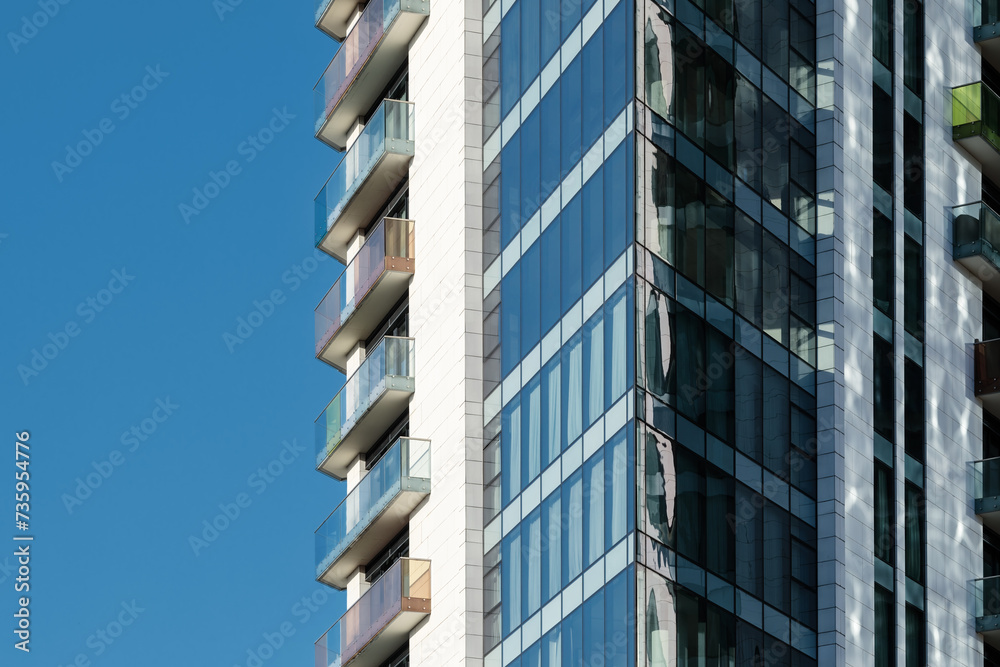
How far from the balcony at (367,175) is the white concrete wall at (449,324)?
0.67 meters

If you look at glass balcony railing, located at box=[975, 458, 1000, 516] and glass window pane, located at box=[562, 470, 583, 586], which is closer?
glass window pane, located at box=[562, 470, 583, 586]

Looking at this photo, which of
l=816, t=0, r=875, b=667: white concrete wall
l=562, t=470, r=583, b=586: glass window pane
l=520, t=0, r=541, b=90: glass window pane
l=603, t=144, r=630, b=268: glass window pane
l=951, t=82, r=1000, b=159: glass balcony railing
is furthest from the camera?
l=951, t=82, r=1000, b=159: glass balcony railing

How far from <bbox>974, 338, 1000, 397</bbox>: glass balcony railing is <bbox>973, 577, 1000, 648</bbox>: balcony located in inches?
178

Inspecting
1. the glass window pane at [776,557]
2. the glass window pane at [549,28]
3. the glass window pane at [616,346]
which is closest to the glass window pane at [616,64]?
the glass window pane at [549,28]

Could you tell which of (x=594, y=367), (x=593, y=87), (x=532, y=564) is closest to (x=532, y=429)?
(x=532, y=564)

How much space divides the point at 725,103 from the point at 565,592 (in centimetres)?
1084

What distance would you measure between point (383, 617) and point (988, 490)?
14.9 m

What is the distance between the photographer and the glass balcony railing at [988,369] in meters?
46.7

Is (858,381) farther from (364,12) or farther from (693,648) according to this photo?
(364,12)

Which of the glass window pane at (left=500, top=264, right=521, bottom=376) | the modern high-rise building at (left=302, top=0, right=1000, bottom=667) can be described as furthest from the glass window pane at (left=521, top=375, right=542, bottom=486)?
the glass window pane at (left=500, top=264, right=521, bottom=376)

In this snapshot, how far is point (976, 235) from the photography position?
47.1 metres

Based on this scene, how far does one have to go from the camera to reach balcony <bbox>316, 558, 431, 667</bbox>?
47250mm

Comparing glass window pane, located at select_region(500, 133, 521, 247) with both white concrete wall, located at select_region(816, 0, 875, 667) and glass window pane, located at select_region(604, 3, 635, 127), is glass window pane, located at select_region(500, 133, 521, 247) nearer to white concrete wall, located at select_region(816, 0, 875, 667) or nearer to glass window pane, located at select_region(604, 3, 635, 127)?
glass window pane, located at select_region(604, 3, 635, 127)

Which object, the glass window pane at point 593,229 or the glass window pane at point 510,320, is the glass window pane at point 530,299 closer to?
the glass window pane at point 510,320
